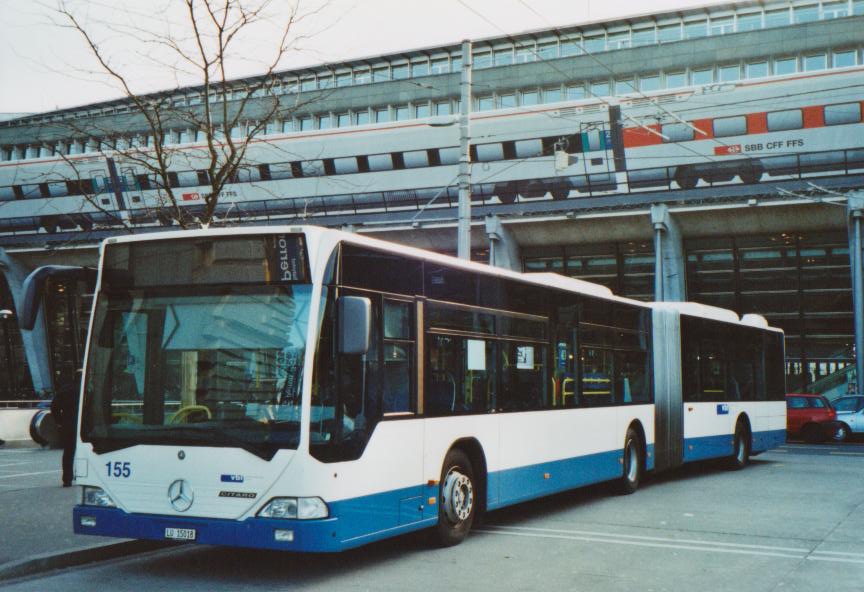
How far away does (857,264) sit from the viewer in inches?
1142

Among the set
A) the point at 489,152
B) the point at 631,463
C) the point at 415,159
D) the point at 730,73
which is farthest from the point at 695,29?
the point at 631,463

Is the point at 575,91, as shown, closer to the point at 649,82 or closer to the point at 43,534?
the point at 649,82

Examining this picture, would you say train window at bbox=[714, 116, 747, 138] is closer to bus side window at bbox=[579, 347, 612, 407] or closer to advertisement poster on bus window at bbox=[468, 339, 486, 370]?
bus side window at bbox=[579, 347, 612, 407]

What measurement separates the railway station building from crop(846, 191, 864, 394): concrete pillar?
0.18 metres

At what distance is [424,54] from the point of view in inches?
1875

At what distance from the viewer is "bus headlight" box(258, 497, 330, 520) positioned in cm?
698

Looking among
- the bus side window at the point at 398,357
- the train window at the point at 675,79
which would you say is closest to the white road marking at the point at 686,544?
the bus side window at the point at 398,357

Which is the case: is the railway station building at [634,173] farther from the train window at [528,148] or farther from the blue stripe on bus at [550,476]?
the blue stripe on bus at [550,476]

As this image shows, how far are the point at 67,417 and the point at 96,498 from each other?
6580mm

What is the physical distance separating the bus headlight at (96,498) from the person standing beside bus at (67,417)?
18.0 ft

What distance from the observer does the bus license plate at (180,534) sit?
23.4ft

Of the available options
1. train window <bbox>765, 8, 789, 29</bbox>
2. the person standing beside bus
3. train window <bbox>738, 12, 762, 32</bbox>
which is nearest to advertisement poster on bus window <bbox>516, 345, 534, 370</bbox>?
the person standing beside bus

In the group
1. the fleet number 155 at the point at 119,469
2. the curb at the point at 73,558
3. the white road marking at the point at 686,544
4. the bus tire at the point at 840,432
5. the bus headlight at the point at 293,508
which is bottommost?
the white road marking at the point at 686,544

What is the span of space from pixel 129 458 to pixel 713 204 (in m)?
25.8
